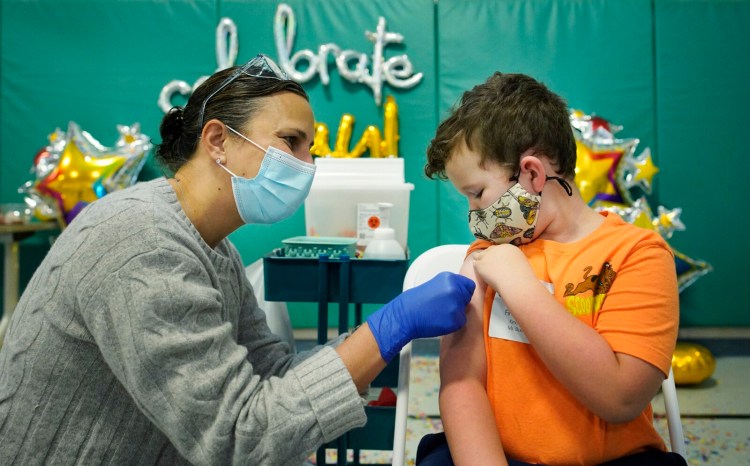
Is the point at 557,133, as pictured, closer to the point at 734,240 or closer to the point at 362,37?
the point at 362,37

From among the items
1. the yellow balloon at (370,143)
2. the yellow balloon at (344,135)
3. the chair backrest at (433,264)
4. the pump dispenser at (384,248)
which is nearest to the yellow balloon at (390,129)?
the yellow balloon at (370,143)

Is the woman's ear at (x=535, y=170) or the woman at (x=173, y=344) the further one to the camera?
the woman's ear at (x=535, y=170)

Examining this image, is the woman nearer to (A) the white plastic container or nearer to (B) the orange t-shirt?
(B) the orange t-shirt

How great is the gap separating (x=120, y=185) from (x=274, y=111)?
6.78 ft

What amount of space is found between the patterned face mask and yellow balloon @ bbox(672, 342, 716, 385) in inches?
78.4

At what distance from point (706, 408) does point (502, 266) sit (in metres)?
2.01

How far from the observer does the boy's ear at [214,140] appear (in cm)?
110

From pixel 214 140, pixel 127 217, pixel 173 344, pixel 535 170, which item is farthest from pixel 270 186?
pixel 535 170

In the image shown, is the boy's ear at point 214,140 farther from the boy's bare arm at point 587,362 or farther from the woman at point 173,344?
the boy's bare arm at point 587,362

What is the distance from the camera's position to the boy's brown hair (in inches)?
38.0

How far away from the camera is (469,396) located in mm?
936

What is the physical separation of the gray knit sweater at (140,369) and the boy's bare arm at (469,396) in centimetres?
16

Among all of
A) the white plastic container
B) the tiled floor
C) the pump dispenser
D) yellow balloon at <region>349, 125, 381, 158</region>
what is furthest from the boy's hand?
yellow balloon at <region>349, 125, 381, 158</region>

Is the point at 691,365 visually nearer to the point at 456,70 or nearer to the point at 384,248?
the point at 456,70
